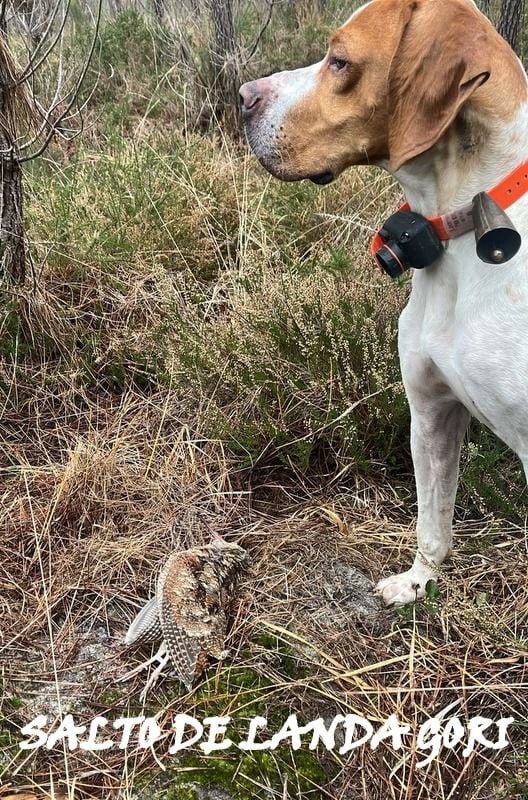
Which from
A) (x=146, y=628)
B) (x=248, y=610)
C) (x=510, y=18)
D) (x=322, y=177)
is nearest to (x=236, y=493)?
(x=248, y=610)

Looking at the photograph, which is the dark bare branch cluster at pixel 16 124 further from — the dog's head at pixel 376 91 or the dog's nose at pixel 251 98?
the dog's head at pixel 376 91

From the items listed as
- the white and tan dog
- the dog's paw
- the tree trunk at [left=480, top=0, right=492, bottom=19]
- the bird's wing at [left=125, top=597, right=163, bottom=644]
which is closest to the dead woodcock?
the bird's wing at [left=125, top=597, right=163, bottom=644]

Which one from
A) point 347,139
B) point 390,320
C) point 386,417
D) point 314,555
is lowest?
point 314,555

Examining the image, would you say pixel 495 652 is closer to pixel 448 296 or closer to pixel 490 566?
pixel 490 566

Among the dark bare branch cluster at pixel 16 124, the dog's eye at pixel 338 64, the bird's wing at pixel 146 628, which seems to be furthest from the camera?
the dark bare branch cluster at pixel 16 124

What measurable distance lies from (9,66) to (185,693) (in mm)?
2219

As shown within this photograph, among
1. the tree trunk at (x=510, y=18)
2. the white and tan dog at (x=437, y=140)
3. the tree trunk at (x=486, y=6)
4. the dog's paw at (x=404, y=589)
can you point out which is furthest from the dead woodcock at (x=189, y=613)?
the tree trunk at (x=486, y=6)

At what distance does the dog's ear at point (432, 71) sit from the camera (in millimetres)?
1467

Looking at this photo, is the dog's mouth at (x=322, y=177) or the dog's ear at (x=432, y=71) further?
the dog's mouth at (x=322, y=177)

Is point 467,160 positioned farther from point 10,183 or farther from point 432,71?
point 10,183

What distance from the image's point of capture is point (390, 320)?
9.16ft

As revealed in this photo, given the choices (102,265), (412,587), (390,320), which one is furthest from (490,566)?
(102,265)

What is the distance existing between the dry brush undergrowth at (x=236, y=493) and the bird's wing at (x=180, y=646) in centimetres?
6

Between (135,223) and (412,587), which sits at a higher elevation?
(135,223)
